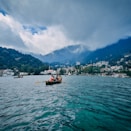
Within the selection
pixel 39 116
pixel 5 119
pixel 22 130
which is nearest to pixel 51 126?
pixel 22 130

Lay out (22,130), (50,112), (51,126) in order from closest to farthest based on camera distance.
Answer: (22,130) < (51,126) < (50,112)

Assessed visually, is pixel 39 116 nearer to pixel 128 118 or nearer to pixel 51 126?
pixel 51 126

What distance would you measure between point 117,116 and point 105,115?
1.64m

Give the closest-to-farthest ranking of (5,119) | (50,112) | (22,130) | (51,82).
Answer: (22,130) < (5,119) < (50,112) < (51,82)

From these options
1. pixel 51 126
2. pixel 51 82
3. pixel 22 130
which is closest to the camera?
pixel 22 130

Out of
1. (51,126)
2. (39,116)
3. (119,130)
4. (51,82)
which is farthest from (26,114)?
(51,82)

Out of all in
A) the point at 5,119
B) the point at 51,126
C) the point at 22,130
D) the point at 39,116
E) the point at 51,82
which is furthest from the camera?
the point at 51,82

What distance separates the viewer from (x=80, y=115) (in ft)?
76.4

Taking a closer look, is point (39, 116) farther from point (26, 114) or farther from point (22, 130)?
point (22, 130)

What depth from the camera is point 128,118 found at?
71.8ft

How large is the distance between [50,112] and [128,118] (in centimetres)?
1115

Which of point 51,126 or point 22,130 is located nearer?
point 22,130

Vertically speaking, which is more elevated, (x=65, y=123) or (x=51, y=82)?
(x=51, y=82)

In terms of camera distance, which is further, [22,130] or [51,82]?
[51,82]
